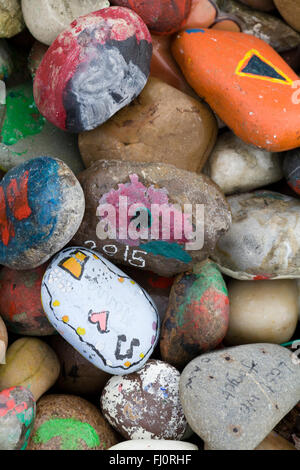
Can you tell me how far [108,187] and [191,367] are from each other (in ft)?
1.37

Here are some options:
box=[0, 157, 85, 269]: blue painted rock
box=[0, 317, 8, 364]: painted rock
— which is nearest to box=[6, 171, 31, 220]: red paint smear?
box=[0, 157, 85, 269]: blue painted rock

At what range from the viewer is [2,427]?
0.88 m

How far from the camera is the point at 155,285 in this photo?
3.76ft

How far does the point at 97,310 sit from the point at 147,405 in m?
0.24

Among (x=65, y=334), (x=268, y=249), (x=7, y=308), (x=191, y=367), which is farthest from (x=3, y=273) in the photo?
(x=268, y=249)

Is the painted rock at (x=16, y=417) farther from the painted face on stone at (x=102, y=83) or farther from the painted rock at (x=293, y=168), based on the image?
the painted rock at (x=293, y=168)

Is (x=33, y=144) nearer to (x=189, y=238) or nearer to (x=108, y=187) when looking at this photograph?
(x=108, y=187)

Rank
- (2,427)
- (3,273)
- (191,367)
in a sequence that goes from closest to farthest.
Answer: (2,427) → (191,367) → (3,273)

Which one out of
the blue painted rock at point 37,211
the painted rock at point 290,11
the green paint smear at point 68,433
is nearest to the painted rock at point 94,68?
the blue painted rock at point 37,211

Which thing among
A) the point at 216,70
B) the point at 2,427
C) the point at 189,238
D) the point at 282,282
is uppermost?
the point at 216,70

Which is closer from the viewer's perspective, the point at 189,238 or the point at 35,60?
the point at 189,238

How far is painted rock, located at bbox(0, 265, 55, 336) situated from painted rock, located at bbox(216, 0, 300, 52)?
2.58 feet

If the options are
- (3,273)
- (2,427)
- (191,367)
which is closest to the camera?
(2,427)

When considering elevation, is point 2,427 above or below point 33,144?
below
